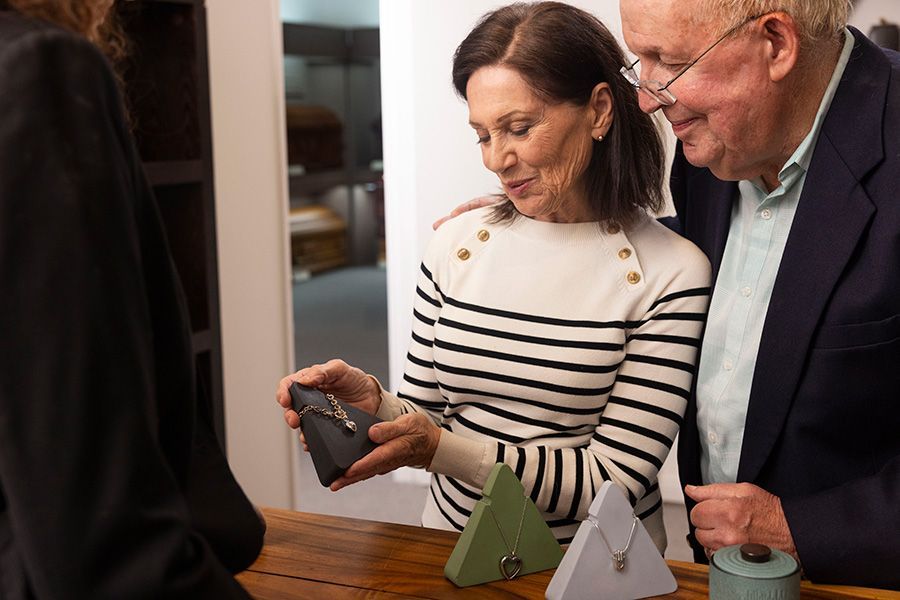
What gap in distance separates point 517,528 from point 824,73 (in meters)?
0.81

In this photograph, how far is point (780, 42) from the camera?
1438 millimetres

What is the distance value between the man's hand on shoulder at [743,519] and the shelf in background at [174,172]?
4.95 feet

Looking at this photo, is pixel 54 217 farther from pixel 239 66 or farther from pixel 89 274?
pixel 239 66

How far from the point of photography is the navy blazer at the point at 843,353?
1.38m

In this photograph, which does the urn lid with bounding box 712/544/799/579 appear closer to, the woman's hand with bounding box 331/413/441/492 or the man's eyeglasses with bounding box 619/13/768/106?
the woman's hand with bounding box 331/413/441/492

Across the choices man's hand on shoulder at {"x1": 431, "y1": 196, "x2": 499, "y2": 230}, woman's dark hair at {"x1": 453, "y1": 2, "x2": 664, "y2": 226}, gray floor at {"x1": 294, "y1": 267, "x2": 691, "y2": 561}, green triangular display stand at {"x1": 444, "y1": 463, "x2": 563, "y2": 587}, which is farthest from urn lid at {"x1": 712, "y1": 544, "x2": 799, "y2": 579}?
gray floor at {"x1": 294, "y1": 267, "x2": 691, "y2": 561}

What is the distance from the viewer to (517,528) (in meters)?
1.35

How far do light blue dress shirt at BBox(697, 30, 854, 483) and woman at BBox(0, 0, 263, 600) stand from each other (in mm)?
1028

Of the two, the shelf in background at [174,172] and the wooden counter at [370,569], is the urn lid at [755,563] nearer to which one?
the wooden counter at [370,569]

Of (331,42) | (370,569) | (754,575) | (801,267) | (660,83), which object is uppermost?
(331,42)

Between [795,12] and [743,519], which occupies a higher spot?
[795,12]

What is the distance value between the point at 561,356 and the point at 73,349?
97cm

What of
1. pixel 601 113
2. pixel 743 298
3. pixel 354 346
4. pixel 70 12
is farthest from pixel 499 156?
pixel 354 346

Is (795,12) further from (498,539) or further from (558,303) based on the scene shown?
(498,539)
